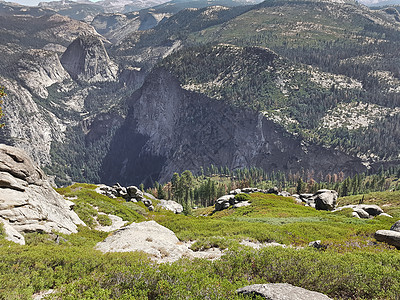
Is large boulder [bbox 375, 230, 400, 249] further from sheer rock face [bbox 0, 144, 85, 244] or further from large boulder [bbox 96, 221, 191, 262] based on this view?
sheer rock face [bbox 0, 144, 85, 244]

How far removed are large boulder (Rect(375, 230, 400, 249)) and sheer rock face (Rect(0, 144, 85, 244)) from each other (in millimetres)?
32853

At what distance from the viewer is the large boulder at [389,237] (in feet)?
70.0

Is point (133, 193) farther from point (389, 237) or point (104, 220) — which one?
point (389, 237)

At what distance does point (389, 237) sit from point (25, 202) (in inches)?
1453

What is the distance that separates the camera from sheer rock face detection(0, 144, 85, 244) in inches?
840

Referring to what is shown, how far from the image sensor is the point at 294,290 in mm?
10211

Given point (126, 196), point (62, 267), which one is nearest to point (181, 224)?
point (62, 267)

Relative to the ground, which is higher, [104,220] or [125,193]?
[104,220]

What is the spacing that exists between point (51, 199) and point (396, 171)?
242 m

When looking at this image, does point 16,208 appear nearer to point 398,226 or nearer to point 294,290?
point 294,290

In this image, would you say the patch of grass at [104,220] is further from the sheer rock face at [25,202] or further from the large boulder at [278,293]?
the large boulder at [278,293]

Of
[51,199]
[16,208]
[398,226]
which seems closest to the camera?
[16,208]

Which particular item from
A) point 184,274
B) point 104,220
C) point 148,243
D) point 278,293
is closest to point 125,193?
point 104,220

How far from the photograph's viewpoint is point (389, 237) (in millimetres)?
21875
